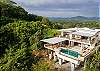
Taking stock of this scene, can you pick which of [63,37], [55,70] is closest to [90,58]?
[55,70]

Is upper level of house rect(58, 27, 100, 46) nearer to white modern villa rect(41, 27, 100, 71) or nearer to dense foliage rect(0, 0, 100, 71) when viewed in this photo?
white modern villa rect(41, 27, 100, 71)

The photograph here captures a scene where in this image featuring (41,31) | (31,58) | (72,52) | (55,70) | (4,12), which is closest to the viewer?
(55,70)

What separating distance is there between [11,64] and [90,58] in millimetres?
8450

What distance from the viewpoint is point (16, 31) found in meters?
28.8

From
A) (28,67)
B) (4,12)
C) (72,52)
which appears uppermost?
(4,12)

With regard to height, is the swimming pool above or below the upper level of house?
below

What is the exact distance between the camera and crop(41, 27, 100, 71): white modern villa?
19.0 meters

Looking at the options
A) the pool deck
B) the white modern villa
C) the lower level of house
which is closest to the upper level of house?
the white modern villa

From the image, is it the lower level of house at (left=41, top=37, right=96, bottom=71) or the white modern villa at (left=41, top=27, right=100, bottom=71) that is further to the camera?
the white modern villa at (left=41, top=27, right=100, bottom=71)

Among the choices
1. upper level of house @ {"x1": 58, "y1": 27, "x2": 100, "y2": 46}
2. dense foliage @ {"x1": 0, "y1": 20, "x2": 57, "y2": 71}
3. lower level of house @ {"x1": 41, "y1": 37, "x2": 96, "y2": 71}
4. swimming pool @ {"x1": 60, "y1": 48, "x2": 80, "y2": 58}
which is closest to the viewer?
lower level of house @ {"x1": 41, "y1": 37, "x2": 96, "y2": 71}

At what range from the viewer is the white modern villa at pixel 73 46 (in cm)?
1901

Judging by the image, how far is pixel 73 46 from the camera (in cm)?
2369

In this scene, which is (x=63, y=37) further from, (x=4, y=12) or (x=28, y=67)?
(x=4, y=12)

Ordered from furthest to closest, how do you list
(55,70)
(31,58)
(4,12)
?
(4,12)
(31,58)
(55,70)
